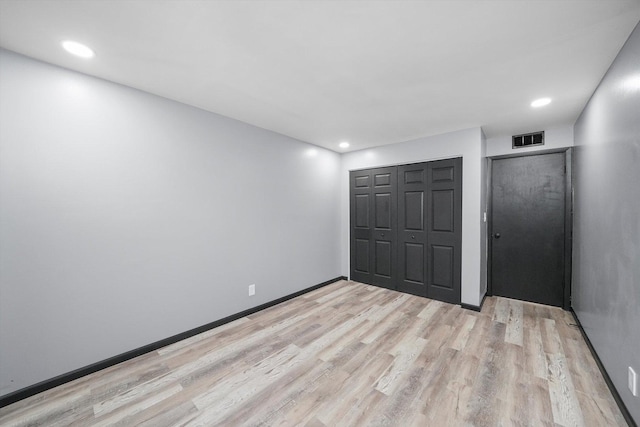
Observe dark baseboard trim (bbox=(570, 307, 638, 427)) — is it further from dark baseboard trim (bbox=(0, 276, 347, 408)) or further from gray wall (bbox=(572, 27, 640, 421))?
dark baseboard trim (bbox=(0, 276, 347, 408))

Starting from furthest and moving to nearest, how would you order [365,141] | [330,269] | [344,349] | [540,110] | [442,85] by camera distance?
[330,269], [365,141], [540,110], [344,349], [442,85]

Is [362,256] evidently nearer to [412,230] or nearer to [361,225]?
[361,225]

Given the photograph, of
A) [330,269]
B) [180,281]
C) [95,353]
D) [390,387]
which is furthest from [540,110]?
[95,353]

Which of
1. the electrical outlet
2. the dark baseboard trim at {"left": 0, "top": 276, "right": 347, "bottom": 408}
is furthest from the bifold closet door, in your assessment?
the electrical outlet

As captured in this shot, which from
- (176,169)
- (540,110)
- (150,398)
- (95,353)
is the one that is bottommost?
(150,398)

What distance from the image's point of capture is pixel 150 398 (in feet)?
5.78

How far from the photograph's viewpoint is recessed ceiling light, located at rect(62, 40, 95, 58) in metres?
1.65

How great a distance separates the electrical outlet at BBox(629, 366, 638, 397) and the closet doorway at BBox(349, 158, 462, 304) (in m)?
1.96

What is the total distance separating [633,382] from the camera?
1453 millimetres

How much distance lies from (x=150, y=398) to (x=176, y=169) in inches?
77.1

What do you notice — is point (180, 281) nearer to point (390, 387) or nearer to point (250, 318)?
point (250, 318)

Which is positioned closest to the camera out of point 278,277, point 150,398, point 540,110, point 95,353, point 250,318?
point 150,398

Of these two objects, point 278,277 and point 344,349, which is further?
point 278,277

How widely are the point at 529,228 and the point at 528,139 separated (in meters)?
1.27
